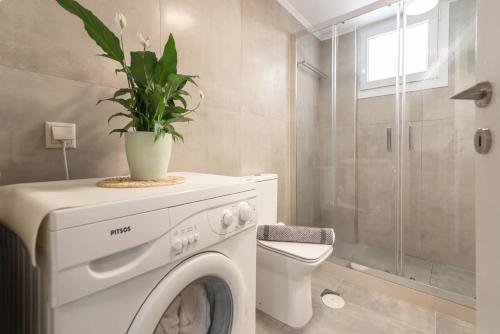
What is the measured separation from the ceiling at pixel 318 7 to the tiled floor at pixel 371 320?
2.24 m

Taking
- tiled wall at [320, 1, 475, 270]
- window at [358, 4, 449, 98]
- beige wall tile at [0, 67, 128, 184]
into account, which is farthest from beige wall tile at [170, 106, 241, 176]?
window at [358, 4, 449, 98]

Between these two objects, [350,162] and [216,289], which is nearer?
[216,289]

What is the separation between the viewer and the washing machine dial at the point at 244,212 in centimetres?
78

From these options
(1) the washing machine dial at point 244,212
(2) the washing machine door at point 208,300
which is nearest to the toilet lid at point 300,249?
(2) the washing machine door at point 208,300

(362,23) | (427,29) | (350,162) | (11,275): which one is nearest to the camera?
(11,275)

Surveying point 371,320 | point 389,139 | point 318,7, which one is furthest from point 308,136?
point 371,320

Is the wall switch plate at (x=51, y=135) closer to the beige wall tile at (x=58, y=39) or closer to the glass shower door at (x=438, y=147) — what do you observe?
the beige wall tile at (x=58, y=39)

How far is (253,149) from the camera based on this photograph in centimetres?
171

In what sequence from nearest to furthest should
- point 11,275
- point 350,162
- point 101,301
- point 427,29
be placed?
point 101,301
point 11,275
point 427,29
point 350,162

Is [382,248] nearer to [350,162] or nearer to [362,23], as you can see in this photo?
[350,162]

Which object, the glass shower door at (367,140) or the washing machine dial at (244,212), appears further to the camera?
the glass shower door at (367,140)

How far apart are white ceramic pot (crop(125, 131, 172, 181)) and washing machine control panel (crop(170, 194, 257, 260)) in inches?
9.9

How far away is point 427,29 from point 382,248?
1.71 metres

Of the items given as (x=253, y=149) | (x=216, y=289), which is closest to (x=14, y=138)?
(x=216, y=289)
